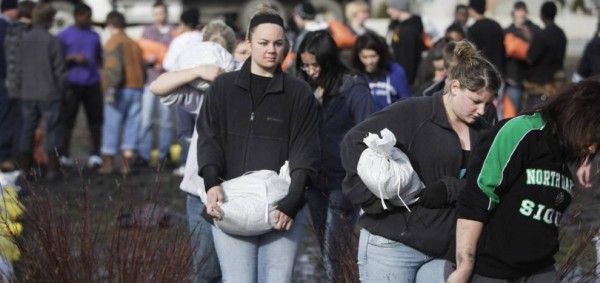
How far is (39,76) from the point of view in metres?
14.3

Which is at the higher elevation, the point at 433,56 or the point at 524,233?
the point at 524,233

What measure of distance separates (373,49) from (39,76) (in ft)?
21.9

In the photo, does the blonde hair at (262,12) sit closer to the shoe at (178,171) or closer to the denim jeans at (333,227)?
the denim jeans at (333,227)

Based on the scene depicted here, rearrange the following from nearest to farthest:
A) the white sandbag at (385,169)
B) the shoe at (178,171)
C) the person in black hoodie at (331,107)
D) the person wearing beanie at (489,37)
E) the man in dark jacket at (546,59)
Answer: the white sandbag at (385,169)
the person in black hoodie at (331,107)
the shoe at (178,171)
the person wearing beanie at (489,37)
the man in dark jacket at (546,59)

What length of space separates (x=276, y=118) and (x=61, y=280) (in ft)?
4.50

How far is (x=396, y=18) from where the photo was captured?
15289mm

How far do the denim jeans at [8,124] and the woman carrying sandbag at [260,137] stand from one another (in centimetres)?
842

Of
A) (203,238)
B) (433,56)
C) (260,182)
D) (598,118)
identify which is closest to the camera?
(598,118)

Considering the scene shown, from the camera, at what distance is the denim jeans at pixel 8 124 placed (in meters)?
14.6

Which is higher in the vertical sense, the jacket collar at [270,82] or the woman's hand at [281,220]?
the jacket collar at [270,82]

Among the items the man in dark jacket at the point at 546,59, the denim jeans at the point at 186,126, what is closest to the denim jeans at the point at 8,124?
the denim jeans at the point at 186,126

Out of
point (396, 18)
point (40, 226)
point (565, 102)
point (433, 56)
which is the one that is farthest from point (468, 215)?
point (396, 18)

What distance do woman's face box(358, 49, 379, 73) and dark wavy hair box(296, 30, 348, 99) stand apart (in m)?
0.62

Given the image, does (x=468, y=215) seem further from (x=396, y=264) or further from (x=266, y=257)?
(x=266, y=257)
